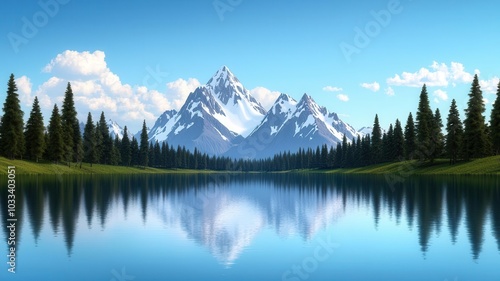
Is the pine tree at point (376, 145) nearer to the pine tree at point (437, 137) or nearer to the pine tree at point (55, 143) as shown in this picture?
the pine tree at point (437, 137)

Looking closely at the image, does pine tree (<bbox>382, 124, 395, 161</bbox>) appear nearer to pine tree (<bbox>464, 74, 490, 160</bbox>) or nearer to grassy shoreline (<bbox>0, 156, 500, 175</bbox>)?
grassy shoreline (<bbox>0, 156, 500, 175</bbox>)

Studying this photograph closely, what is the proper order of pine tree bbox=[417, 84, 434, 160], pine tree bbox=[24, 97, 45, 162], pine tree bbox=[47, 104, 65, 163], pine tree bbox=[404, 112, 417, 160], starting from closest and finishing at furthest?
pine tree bbox=[24, 97, 45, 162] → pine tree bbox=[47, 104, 65, 163] → pine tree bbox=[417, 84, 434, 160] → pine tree bbox=[404, 112, 417, 160]

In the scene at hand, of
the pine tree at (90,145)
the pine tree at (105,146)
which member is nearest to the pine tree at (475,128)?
the pine tree at (90,145)

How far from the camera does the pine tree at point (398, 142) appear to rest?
504 feet

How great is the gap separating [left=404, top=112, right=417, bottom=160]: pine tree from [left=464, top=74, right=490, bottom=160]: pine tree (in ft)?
78.3

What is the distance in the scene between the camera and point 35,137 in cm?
11538

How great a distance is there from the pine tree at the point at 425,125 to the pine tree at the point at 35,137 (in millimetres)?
104239

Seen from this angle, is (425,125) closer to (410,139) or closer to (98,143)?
(410,139)

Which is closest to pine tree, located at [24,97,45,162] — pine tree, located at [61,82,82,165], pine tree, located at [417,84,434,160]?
pine tree, located at [61,82,82,165]

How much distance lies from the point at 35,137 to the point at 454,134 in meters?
109

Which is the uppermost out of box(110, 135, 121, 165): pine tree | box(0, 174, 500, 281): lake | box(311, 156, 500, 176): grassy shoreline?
box(110, 135, 121, 165): pine tree

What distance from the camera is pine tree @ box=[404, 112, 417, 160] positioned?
5527 inches

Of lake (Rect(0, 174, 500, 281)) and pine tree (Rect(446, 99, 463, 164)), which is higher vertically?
pine tree (Rect(446, 99, 463, 164))

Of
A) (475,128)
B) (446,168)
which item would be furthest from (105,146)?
(475,128)
